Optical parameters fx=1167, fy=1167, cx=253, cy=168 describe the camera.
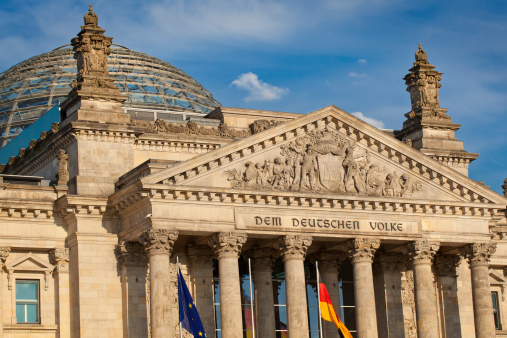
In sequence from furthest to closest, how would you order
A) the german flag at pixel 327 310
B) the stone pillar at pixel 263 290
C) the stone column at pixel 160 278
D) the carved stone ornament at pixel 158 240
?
the stone pillar at pixel 263 290 < the german flag at pixel 327 310 < the carved stone ornament at pixel 158 240 < the stone column at pixel 160 278

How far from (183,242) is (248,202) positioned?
4233 mm

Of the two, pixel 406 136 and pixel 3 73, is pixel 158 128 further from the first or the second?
pixel 3 73

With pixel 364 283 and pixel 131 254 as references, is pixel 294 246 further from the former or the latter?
pixel 131 254

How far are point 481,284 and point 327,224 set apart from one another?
353 inches

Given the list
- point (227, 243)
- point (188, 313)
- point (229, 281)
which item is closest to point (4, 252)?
point (188, 313)

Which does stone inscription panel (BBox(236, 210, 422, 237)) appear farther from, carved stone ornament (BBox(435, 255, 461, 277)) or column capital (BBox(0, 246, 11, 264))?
column capital (BBox(0, 246, 11, 264))

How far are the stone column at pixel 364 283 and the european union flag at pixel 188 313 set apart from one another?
25.7 feet

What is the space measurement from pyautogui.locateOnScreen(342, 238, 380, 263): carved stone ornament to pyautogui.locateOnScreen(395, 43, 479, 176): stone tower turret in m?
11.7

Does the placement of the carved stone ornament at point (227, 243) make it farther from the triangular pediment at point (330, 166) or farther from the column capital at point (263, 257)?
the column capital at point (263, 257)

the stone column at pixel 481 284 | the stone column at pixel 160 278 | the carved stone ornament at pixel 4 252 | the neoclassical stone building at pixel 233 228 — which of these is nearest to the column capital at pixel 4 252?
the carved stone ornament at pixel 4 252

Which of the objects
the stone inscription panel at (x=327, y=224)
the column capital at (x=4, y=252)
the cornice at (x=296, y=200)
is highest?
the cornice at (x=296, y=200)

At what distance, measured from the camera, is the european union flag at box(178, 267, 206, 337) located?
52.5m

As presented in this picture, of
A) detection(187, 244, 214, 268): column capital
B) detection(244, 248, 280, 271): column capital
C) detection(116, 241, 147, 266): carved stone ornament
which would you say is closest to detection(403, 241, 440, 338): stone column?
detection(244, 248, 280, 271): column capital

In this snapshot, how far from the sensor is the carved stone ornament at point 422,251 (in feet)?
187
